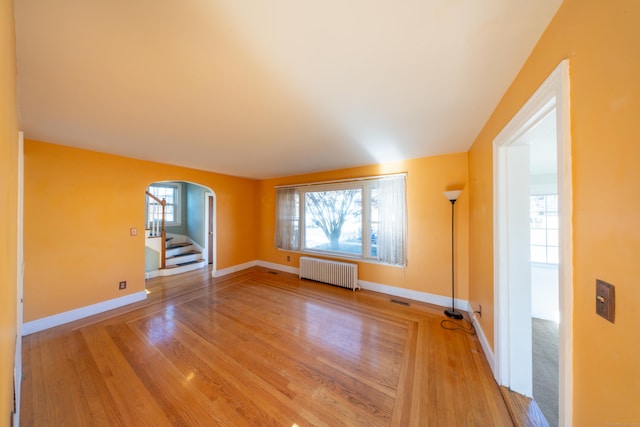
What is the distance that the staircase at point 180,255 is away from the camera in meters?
→ 5.15

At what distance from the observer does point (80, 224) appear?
9.09ft

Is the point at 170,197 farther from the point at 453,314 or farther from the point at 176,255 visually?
the point at 453,314

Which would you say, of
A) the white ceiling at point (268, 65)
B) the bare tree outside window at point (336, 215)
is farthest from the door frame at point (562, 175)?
the bare tree outside window at point (336, 215)

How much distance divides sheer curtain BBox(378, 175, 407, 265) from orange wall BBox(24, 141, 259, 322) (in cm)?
381

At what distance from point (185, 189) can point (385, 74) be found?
7441 mm

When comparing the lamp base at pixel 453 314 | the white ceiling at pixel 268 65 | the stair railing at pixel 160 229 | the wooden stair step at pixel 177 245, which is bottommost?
the lamp base at pixel 453 314

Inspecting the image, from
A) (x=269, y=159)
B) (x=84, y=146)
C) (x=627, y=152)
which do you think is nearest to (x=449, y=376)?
(x=627, y=152)

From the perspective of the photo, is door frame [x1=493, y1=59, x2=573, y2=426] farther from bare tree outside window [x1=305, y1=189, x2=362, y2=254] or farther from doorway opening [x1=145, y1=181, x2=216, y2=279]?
doorway opening [x1=145, y1=181, x2=216, y2=279]

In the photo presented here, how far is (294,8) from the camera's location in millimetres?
882

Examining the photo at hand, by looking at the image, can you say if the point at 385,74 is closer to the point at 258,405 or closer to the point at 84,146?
the point at 258,405

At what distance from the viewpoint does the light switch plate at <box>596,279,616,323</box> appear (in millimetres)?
633

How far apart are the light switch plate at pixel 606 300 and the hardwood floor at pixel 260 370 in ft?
4.32

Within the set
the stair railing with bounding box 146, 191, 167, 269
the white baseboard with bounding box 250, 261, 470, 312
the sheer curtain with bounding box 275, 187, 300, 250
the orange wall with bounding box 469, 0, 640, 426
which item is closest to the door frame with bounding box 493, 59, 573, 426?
the orange wall with bounding box 469, 0, 640, 426

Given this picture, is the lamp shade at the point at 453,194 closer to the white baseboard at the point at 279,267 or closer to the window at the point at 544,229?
the window at the point at 544,229
